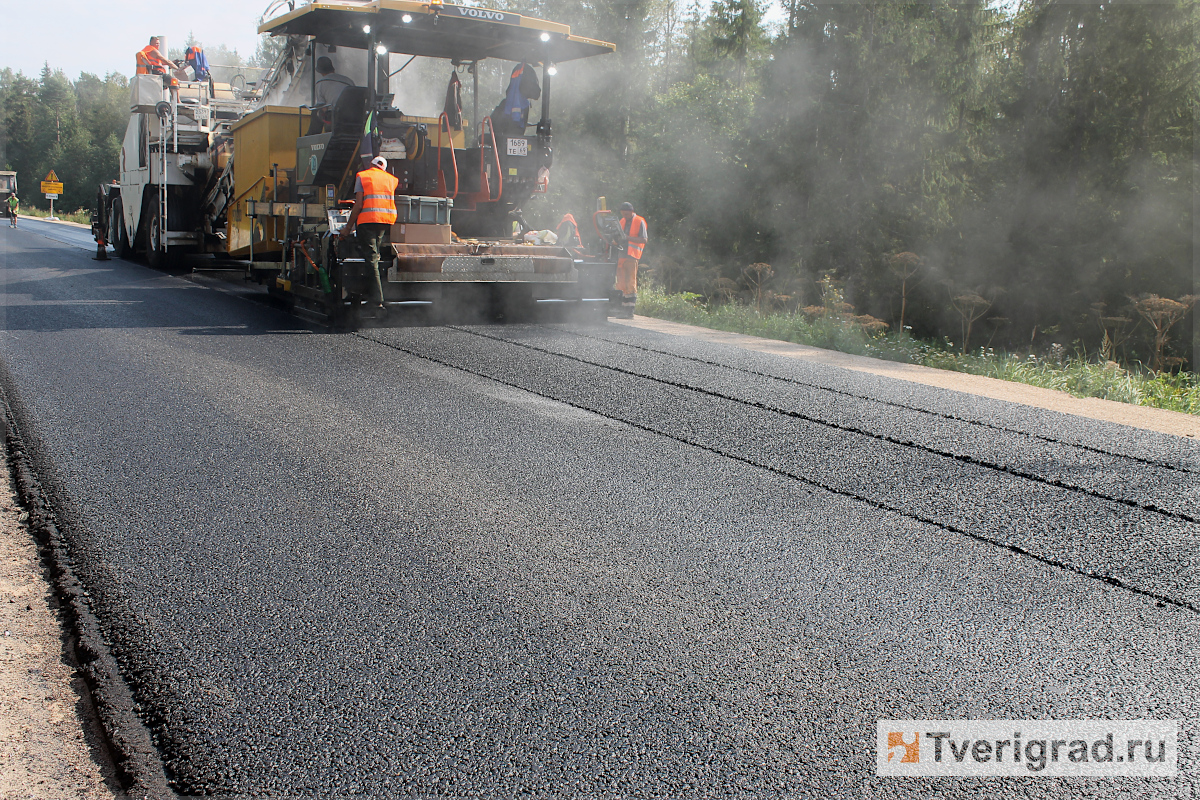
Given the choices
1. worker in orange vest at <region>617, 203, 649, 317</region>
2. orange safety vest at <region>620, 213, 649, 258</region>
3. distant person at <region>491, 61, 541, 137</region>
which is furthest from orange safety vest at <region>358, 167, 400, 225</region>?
orange safety vest at <region>620, 213, 649, 258</region>

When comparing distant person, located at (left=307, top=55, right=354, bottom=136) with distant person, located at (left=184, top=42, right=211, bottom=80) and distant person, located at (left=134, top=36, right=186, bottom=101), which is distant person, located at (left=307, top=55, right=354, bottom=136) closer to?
distant person, located at (left=134, top=36, right=186, bottom=101)

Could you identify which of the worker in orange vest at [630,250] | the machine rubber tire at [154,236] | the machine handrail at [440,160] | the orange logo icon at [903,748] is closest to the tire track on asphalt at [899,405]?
the machine handrail at [440,160]

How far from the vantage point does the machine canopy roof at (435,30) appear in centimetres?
898

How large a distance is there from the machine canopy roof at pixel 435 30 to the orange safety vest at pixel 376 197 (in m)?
1.64

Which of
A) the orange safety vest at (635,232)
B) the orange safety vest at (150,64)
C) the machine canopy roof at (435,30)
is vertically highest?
the orange safety vest at (150,64)

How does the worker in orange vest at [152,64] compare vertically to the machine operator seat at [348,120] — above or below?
above

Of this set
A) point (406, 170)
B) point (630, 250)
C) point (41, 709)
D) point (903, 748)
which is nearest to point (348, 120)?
point (406, 170)

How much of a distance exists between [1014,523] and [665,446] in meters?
1.78

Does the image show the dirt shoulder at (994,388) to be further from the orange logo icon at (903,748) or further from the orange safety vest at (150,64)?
the orange safety vest at (150,64)

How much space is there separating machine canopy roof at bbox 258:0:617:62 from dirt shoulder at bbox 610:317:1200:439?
3144mm

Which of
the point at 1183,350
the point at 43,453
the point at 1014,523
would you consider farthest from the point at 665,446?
the point at 1183,350

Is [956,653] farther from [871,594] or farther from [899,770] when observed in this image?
[899,770]

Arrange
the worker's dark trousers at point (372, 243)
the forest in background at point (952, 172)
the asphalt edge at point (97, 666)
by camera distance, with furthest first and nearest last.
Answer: the forest in background at point (952, 172) < the worker's dark trousers at point (372, 243) < the asphalt edge at point (97, 666)

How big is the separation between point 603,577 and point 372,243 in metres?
6.30
